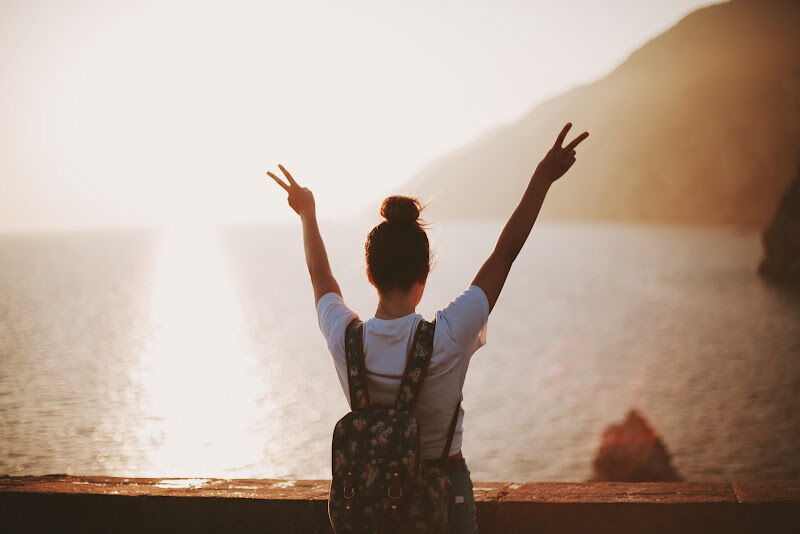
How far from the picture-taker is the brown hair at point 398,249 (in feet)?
6.05

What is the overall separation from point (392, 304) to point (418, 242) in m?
0.22

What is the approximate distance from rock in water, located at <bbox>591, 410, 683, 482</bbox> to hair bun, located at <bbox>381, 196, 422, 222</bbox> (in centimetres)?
2998

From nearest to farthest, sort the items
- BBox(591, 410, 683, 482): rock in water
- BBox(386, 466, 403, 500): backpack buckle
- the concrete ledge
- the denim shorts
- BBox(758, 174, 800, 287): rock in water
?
BBox(386, 466, 403, 500): backpack buckle
the denim shorts
the concrete ledge
BBox(591, 410, 683, 482): rock in water
BBox(758, 174, 800, 287): rock in water

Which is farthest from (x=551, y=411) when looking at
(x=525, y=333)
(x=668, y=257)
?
(x=668, y=257)

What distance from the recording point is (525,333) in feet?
245

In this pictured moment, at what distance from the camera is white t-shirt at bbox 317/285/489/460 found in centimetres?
179

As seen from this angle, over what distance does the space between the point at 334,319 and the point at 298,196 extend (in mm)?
717

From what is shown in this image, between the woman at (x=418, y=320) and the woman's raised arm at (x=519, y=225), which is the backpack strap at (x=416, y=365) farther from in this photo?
the woman's raised arm at (x=519, y=225)

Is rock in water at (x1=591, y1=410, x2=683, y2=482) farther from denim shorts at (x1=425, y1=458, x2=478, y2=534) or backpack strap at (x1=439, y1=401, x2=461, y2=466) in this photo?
backpack strap at (x1=439, y1=401, x2=461, y2=466)

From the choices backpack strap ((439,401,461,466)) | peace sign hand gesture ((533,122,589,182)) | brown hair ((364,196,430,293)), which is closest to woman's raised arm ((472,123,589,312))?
peace sign hand gesture ((533,122,589,182))

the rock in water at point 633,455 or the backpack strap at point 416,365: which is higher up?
the backpack strap at point 416,365

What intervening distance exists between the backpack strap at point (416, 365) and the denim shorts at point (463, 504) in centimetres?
38

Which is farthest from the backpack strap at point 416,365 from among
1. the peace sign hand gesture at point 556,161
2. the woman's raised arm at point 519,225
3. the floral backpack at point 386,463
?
the peace sign hand gesture at point 556,161

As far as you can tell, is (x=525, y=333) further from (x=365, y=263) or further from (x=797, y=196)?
(x=365, y=263)
